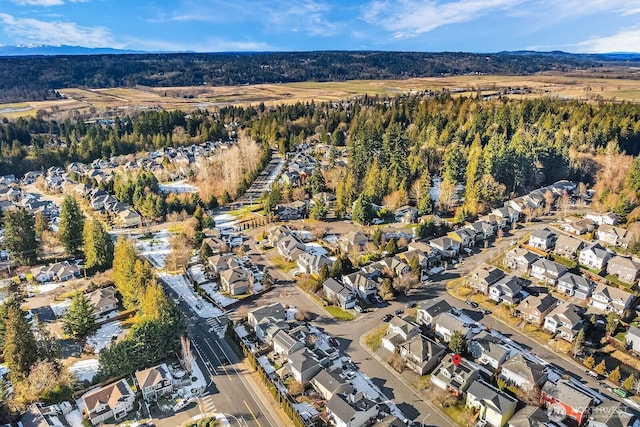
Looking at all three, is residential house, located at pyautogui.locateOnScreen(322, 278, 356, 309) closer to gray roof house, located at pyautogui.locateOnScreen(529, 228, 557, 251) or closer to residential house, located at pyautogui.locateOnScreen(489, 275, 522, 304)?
residential house, located at pyautogui.locateOnScreen(489, 275, 522, 304)

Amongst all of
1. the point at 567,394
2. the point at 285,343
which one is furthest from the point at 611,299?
the point at 285,343

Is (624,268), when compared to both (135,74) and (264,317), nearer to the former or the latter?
(264,317)

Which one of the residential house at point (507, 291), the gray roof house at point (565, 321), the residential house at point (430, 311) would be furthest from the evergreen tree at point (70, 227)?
the gray roof house at point (565, 321)

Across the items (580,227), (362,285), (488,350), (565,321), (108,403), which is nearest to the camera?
(108,403)

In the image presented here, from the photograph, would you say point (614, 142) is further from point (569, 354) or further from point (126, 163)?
point (126, 163)

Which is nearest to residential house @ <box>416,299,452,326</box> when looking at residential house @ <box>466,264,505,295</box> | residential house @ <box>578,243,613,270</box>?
residential house @ <box>466,264,505,295</box>

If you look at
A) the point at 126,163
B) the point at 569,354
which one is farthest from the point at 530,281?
the point at 126,163
